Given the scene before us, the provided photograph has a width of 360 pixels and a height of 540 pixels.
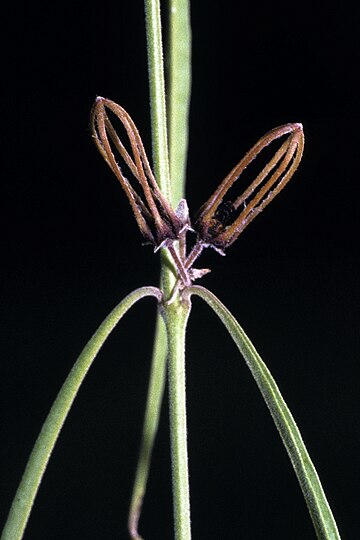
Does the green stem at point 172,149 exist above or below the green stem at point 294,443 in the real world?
above

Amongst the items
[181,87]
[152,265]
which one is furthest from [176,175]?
[152,265]

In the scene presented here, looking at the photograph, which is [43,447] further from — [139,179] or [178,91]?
[178,91]

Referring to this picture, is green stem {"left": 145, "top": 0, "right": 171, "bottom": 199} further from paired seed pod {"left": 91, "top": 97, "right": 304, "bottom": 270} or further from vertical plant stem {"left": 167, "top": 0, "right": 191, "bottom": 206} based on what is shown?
vertical plant stem {"left": 167, "top": 0, "right": 191, "bottom": 206}

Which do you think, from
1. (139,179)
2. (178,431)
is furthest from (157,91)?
(178,431)

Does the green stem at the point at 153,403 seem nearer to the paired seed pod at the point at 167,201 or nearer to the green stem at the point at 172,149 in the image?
the green stem at the point at 172,149

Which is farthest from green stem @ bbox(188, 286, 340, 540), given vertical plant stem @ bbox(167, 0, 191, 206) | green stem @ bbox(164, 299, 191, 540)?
vertical plant stem @ bbox(167, 0, 191, 206)

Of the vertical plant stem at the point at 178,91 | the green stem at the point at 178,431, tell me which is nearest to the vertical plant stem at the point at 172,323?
the green stem at the point at 178,431
